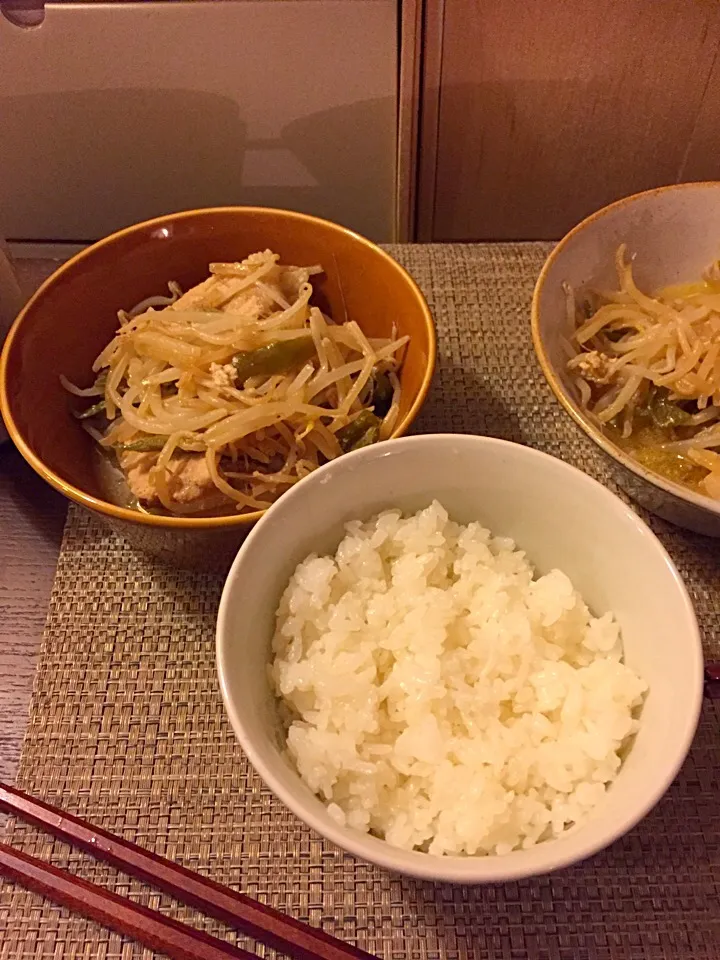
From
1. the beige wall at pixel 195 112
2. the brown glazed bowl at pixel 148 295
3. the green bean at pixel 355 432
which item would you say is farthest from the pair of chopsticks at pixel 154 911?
the beige wall at pixel 195 112

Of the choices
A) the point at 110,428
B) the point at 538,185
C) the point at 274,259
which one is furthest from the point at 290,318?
the point at 538,185

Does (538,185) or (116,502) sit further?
(538,185)

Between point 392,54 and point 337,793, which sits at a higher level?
point 392,54

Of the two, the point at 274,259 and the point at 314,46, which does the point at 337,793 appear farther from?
the point at 314,46

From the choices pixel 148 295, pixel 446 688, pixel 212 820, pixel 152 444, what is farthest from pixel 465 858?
pixel 148 295

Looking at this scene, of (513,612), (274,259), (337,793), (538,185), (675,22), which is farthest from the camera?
(538,185)

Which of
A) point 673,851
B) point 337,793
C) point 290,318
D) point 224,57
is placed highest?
point 224,57

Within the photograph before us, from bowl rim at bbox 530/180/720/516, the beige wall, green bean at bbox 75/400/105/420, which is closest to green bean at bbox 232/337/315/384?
green bean at bbox 75/400/105/420
